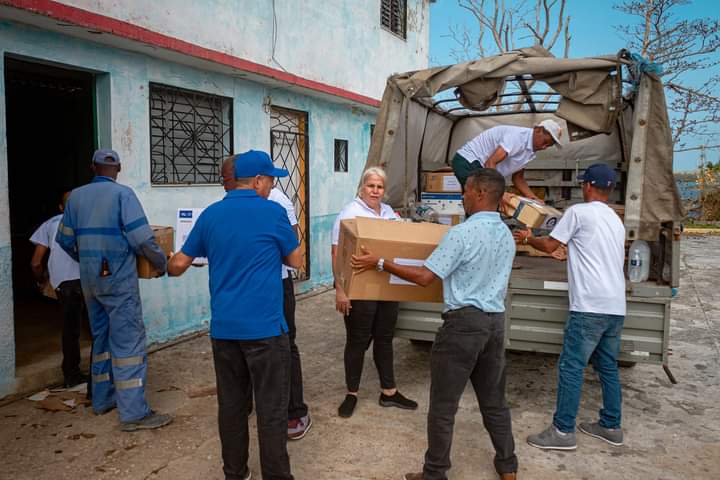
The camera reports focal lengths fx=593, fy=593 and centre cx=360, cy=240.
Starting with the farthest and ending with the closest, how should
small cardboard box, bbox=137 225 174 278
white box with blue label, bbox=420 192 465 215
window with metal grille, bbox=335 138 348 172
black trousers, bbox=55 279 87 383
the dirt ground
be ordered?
window with metal grille, bbox=335 138 348 172 < white box with blue label, bbox=420 192 465 215 < black trousers, bbox=55 279 87 383 < small cardboard box, bbox=137 225 174 278 < the dirt ground

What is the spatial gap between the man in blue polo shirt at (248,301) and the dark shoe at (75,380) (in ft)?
7.84

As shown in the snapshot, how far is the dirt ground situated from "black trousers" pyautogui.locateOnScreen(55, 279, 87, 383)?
0.43 m

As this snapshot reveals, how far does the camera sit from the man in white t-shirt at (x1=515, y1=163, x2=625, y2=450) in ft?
12.0

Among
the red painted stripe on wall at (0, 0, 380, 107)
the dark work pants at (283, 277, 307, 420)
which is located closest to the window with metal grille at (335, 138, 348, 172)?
the red painted stripe on wall at (0, 0, 380, 107)

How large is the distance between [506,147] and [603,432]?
92.0 inches

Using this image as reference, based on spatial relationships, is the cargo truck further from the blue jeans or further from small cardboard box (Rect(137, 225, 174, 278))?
small cardboard box (Rect(137, 225, 174, 278))

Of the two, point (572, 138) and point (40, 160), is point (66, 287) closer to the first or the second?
point (40, 160)

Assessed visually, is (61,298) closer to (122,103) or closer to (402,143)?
(122,103)

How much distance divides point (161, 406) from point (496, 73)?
362 cm

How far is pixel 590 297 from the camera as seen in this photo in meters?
3.68

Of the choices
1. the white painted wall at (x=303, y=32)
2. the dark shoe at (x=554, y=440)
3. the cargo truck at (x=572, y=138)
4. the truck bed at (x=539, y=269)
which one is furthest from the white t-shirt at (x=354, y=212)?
the white painted wall at (x=303, y=32)

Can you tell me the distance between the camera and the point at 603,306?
12.0ft

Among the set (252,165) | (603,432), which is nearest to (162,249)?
(252,165)

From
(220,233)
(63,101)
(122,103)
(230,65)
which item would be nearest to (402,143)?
(230,65)
